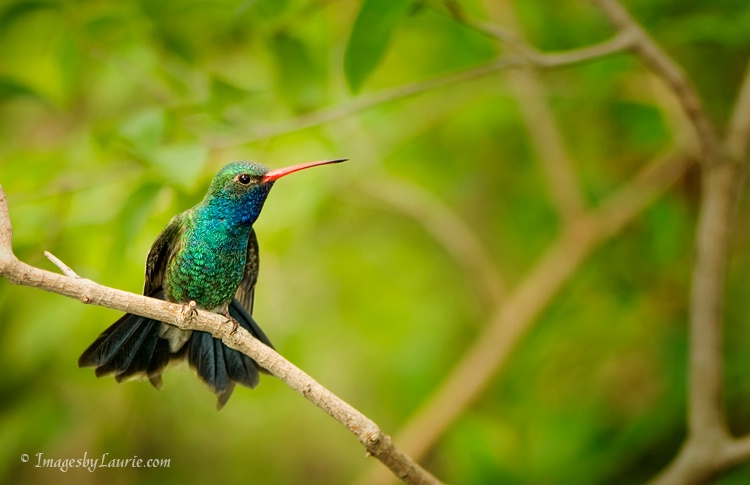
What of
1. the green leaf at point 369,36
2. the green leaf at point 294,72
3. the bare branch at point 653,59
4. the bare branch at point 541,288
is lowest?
the bare branch at point 541,288

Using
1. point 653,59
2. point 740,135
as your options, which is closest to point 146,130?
point 653,59

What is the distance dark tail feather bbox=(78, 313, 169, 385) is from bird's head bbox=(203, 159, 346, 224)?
214mm

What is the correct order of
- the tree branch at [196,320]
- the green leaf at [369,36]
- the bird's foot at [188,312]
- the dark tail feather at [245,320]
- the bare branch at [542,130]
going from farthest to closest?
the bare branch at [542,130] < the green leaf at [369,36] < the dark tail feather at [245,320] < the bird's foot at [188,312] < the tree branch at [196,320]

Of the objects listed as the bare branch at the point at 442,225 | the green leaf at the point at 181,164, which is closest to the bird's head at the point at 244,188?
the green leaf at the point at 181,164

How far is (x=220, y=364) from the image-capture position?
111 cm

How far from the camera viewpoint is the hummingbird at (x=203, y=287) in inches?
41.8

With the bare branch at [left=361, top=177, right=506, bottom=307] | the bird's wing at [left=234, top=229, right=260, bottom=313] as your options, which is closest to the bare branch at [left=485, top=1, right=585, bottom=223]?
the bare branch at [left=361, top=177, right=506, bottom=307]

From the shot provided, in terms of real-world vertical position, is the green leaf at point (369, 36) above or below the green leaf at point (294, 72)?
above

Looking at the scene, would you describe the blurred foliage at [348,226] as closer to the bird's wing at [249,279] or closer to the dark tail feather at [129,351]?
the bird's wing at [249,279]

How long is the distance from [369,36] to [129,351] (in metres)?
0.83

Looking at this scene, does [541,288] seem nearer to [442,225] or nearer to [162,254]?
[442,225]

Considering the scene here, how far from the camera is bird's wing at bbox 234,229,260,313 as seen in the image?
1.33m

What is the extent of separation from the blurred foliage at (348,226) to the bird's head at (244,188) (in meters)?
0.35

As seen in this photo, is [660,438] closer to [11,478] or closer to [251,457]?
[251,457]
